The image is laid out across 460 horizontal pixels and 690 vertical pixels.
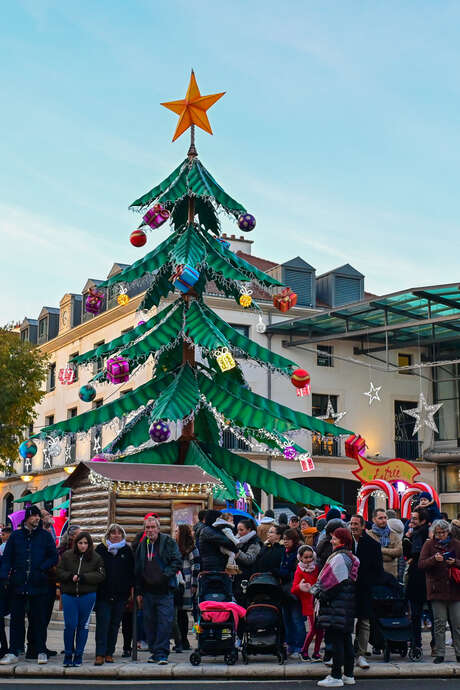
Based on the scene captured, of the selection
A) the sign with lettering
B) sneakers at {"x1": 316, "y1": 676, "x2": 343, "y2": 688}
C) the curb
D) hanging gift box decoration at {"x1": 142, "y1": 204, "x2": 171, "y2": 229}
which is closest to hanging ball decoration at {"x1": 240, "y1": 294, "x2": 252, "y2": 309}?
hanging gift box decoration at {"x1": 142, "y1": 204, "x2": 171, "y2": 229}

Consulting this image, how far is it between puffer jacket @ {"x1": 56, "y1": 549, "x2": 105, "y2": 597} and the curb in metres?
0.93

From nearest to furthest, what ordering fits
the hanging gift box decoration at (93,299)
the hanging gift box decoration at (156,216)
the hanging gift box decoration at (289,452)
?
the hanging gift box decoration at (156,216), the hanging gift box decoration at (93,299), the hanging gift box decoration at (289,452)

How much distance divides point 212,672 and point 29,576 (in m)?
2.66

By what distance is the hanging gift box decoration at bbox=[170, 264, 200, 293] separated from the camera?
17500 mm

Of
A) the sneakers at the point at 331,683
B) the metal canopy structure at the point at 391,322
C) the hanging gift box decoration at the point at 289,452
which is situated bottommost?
the sneakers at the point at 331,683

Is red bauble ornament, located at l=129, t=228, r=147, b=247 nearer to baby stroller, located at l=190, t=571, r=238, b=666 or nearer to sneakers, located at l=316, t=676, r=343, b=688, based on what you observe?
baby stroller, located at l=190, t=571, r=238, b=666

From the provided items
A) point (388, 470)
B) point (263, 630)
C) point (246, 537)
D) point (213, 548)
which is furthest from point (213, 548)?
point (388, 470)

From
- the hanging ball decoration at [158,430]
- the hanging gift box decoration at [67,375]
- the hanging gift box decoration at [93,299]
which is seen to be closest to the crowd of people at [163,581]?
the hanging ball decoration at [158,430]

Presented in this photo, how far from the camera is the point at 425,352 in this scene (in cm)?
4259

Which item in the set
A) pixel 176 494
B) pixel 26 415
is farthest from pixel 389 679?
pixel 26 415

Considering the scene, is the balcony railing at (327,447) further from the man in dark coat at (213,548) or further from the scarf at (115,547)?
the scarf at (115,547)

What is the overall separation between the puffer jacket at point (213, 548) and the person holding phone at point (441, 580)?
2.57 meters

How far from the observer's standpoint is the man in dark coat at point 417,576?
12617 mm

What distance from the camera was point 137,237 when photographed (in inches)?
758
